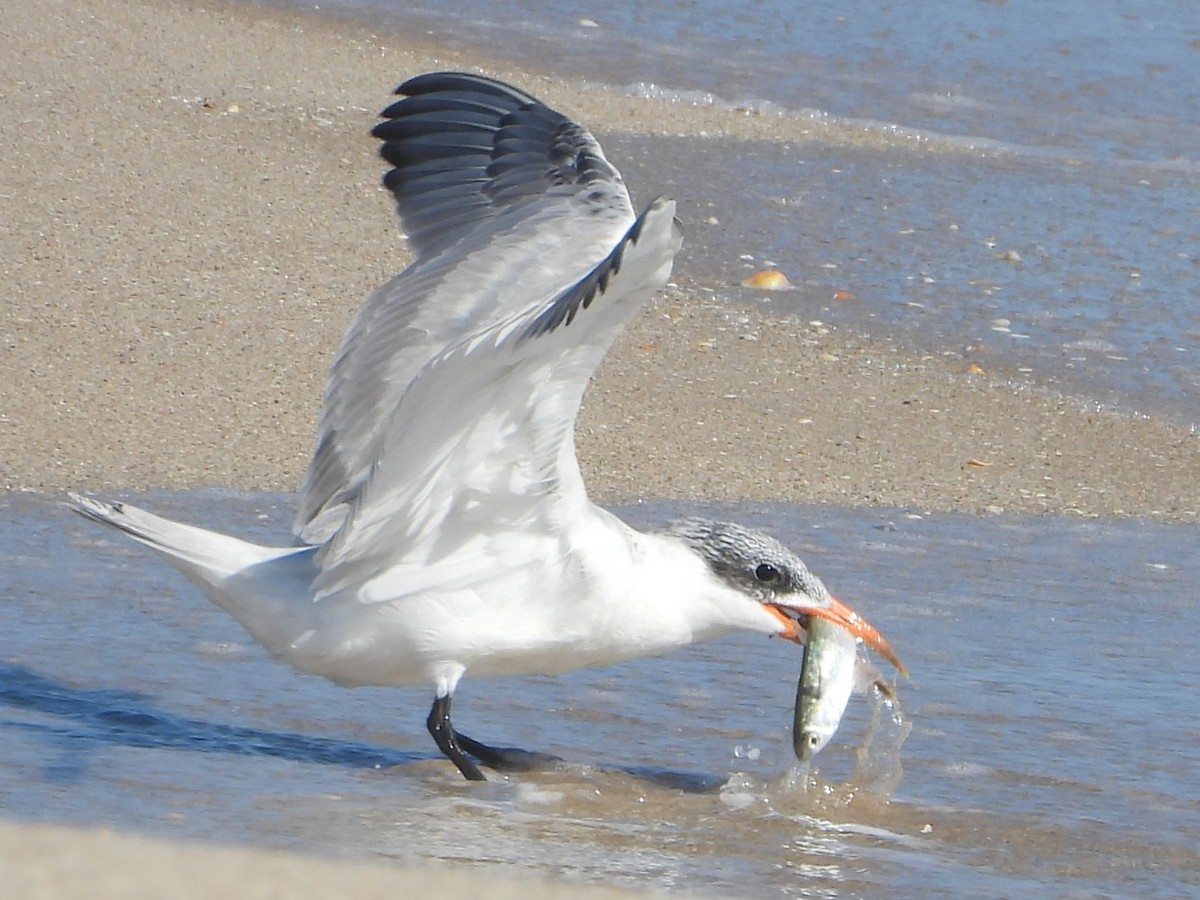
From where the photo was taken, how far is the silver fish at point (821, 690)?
Result: 15.8 ft

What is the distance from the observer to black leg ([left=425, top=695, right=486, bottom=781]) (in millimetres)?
4891

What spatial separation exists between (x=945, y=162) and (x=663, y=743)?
319 inches

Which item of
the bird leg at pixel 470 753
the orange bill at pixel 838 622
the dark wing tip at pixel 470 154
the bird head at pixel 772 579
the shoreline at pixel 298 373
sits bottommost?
the bird leg at pixel 470 753

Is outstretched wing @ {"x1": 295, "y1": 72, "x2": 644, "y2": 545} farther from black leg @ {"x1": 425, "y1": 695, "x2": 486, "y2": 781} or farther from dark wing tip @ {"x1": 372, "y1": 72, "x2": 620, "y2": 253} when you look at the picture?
black leg @ {"x1": 425, "y1": 695, "x2": 486, "y2": 781}

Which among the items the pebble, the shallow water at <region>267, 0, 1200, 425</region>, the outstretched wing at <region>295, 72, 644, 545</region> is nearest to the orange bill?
the outstretched wing at <region>295, 72, 644, 545</region>

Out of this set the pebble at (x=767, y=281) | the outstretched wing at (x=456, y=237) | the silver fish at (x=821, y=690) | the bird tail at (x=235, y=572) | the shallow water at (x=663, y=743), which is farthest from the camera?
the pebble at (x=767, y=281)

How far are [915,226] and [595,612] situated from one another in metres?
6.44

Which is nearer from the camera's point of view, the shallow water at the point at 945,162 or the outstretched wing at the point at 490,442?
the outstretched wing at the point at 490,442

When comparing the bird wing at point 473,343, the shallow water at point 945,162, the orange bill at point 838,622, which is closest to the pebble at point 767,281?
the shallow water at point 945,162

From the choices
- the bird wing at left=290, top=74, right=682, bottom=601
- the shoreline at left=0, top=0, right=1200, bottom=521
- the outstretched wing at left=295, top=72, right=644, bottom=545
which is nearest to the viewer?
the bird wing at left=290, top=74, right=682, bottom=601

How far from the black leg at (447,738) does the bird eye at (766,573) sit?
2.49 ft

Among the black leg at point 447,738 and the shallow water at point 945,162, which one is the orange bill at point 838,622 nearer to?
the black leg at point 447,738

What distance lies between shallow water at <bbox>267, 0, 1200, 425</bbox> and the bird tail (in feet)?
15.0

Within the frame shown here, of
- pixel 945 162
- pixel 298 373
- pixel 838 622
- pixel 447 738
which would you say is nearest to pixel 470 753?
pixel 447 738
